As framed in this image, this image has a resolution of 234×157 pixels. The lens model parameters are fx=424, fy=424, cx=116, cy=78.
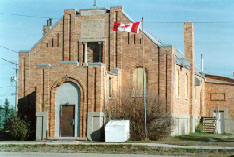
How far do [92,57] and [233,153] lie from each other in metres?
17.6

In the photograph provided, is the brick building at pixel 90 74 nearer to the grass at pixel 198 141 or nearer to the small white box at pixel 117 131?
the small white box at pixel 117 131

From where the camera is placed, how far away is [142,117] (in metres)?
29.2

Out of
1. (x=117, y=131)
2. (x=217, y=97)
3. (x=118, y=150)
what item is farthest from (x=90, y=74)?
(x=217, y=97)

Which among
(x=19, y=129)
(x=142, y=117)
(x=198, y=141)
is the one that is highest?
(x=142, y=117)

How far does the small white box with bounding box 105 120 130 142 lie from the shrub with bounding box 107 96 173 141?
926 mm

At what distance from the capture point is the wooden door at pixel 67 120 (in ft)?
99.8

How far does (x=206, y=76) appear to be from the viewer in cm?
4912

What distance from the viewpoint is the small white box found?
27859mm

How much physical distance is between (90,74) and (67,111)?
320cm

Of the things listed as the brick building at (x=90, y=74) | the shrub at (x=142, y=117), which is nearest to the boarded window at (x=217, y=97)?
the brick building at (x=90, y=74)

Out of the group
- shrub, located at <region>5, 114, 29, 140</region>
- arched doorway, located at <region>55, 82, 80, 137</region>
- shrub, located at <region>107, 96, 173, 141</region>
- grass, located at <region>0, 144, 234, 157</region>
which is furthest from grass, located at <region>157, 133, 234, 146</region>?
shrub, located at <region>5, 114, 29, 140</region>

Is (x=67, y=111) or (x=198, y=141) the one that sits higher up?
(x=67, y=111)

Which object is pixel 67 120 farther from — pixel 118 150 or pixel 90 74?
pixel 118 150

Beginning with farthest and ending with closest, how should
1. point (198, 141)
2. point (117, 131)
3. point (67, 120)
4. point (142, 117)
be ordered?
1. point (67, 120)
2. point (198, 141)
3. point (142, 117)
4. point (117, 131)
